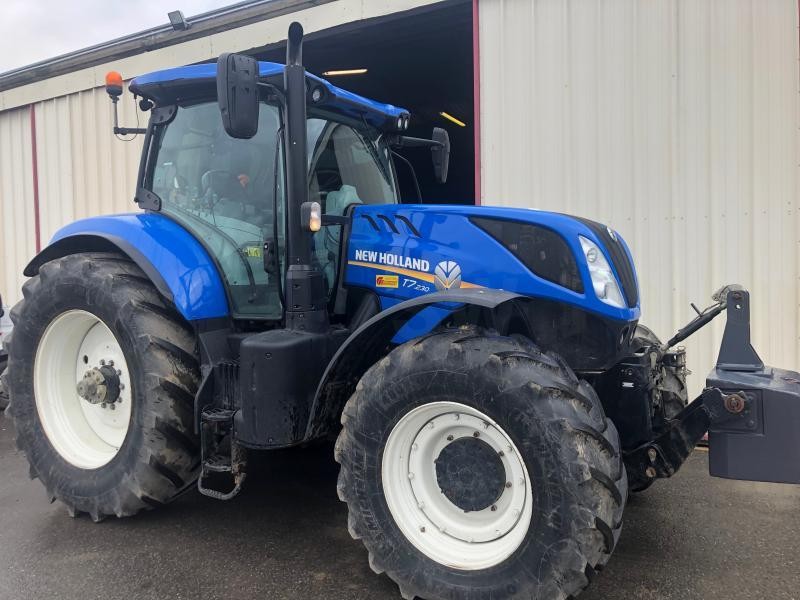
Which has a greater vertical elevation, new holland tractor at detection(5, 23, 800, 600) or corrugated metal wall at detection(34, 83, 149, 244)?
corrugated metal wall at detection(34, 83, 149, 244)

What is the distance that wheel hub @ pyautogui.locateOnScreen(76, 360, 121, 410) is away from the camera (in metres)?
3.35

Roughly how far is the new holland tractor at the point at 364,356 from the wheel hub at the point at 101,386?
12mm

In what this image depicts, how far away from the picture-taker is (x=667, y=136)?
15.8 feet

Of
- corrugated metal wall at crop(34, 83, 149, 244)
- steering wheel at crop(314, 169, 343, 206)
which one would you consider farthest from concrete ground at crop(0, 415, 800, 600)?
corrugated metal wall at crop(34, 83, 149, 244)

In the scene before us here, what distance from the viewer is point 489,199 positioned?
540cm

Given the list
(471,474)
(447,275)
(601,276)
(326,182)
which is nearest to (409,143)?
(326,182)

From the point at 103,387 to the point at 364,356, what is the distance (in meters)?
1.53

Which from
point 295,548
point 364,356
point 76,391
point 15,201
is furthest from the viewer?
point 15,201

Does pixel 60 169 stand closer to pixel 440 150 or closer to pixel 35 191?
pixel 35 191

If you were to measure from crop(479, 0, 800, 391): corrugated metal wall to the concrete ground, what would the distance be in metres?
1.61

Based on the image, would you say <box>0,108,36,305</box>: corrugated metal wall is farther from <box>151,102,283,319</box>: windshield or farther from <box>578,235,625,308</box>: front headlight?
<box>578,235,625,308</box>: front headlight

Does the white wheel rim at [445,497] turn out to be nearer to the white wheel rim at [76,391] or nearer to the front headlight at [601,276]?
the front headlight at [601,276]

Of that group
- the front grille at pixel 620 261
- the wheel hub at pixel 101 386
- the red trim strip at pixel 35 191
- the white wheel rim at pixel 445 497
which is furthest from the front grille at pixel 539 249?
the red trim strip at pixel 35 191

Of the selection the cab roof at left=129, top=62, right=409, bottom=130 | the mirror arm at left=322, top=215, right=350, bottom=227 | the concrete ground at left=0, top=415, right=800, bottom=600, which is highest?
the cab roof at left=129, top=62, right=409, bottom=130
